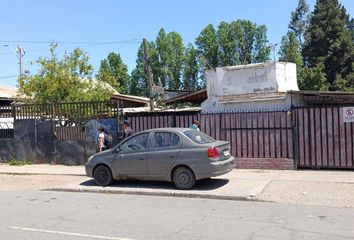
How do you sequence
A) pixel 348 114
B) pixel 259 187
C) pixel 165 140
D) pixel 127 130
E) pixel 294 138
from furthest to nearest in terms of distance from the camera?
1. pixel 127 130
2. pixel 294 138
3. pixel 348 114
4. pixel 165 140
5. pixel 259 187

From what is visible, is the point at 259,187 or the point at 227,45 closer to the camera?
the point at 259,187

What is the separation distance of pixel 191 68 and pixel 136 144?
174 ft

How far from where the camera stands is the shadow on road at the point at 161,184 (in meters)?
11.9

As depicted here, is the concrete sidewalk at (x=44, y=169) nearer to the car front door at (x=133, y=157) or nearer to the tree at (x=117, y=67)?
the car front door at (x=133, y=157)

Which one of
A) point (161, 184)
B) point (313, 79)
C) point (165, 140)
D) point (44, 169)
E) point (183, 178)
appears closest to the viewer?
point (183, 178)

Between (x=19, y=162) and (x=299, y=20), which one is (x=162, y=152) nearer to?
(x=19, y=162)

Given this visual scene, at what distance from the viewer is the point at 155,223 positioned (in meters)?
8.13

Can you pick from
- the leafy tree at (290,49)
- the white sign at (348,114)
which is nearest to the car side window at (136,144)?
the white sign at (348,114)

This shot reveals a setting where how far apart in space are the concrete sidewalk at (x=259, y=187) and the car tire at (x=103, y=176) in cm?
19

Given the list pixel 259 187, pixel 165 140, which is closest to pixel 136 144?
pixel 165 140

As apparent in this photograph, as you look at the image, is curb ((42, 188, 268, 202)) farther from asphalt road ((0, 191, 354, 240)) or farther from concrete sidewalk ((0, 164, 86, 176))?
concrete sidewalk ((0, 164, 86, 176))

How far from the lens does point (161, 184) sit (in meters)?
12.5

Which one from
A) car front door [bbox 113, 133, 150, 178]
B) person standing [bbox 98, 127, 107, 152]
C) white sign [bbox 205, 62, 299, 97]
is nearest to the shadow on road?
car front door [bbox 113, 133, 150, 178]

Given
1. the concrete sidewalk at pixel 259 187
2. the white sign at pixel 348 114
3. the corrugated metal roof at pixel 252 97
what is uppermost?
the corrugated metal roof at pixel 252 97
